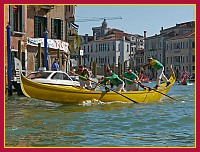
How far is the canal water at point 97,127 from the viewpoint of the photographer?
586 cm

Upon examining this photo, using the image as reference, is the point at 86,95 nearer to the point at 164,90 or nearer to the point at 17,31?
the point at 164,90

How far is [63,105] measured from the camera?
11.2 metres

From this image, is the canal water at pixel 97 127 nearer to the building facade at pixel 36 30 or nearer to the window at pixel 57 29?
the building facade at pixel 36 30

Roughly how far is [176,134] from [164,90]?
21.9 feet

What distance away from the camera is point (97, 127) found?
719 centimetres

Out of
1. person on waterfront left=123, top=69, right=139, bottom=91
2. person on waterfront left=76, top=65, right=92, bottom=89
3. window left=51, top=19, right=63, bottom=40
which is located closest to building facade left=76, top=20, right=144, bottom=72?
window left=51, top=19, right=63, bottom=40

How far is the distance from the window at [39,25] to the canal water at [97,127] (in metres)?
9.79

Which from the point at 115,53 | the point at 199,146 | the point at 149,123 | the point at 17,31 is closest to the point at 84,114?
the point at 149,123

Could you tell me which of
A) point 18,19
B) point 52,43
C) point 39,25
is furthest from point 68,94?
point 52,43

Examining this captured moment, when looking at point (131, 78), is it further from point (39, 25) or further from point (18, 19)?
point (39, 25)

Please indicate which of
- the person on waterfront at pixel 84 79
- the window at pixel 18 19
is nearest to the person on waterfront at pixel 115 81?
the person on waterfront at pixel 84 79

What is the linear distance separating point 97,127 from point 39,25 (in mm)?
14090

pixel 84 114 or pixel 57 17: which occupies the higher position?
pixel 57 17

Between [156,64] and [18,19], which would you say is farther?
[18,19]
